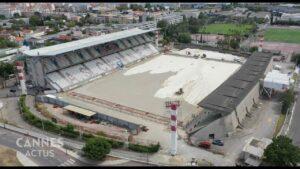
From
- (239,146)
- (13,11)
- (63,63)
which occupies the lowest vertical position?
(239,146)

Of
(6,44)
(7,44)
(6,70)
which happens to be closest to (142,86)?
(6,70)

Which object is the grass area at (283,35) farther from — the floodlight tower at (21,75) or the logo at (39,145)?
the logo at (39,145)

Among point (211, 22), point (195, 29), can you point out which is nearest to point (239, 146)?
point (195, 29)

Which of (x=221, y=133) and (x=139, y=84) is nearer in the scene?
(x=221, y=133)

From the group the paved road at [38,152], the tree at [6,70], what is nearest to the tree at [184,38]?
the tree at [6,70]

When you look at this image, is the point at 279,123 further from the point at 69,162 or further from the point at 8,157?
the point at 8,157

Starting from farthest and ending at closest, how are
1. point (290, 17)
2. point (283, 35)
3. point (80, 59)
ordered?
point (290, 17) → point (283, 35) → point (80, 59)

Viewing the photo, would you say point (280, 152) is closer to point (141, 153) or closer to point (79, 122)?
point (141, 153)
